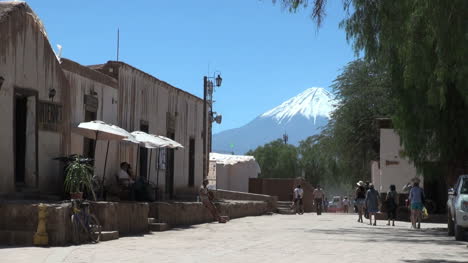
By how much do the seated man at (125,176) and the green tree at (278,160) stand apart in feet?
194

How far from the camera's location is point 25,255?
12.5m

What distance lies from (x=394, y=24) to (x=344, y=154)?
30.9 m

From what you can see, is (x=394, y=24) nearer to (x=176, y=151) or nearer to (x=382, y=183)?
(x=176, y=151)

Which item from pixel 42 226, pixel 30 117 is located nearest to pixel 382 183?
pixel 30 117

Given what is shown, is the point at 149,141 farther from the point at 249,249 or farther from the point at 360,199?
the point at 360,199

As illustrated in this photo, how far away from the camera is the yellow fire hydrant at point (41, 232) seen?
46.2ft

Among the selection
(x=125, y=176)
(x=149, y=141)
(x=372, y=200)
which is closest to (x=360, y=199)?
(x=372, y=200)

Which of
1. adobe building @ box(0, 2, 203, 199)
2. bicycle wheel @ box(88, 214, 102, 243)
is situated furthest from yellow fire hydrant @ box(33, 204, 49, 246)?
adobe building @ box(0, 2, 203, 199)

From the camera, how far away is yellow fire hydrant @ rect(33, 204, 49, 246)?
1409 cm

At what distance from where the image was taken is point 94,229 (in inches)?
610

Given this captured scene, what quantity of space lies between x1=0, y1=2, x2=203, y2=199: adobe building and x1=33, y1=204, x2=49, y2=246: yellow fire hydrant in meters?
2.99

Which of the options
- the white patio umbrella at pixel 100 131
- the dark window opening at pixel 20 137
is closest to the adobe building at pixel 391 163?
the white patio umbrella at pixel 100 131

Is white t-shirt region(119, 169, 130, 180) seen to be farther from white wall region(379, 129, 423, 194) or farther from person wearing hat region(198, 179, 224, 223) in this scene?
white wall region(379, 129, 423, 194)

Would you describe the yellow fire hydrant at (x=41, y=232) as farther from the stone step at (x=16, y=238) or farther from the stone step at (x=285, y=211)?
the stone step at (x=285, y=211)
